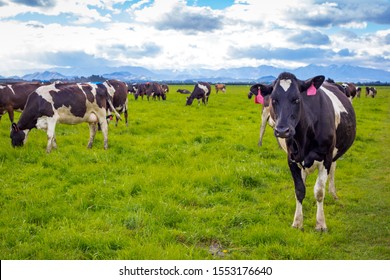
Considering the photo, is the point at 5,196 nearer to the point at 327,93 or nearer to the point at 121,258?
the point at 121,258

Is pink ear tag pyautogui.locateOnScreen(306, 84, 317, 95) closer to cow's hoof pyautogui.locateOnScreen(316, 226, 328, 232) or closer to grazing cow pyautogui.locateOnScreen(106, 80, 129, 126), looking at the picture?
cow's hoof pyautogui.locateOnScreen(316, 226, 328, 232)

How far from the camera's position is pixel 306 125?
614cm

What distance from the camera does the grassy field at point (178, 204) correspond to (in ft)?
18.7

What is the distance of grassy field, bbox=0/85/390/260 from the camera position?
5.69 m

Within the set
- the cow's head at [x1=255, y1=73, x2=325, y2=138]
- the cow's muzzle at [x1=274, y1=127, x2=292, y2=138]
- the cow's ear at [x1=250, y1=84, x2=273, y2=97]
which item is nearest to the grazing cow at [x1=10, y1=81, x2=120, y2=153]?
the cow's ear at [x1=250, y1=84, x2=273, y2=97]

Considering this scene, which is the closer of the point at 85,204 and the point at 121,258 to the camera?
the point at 121,258

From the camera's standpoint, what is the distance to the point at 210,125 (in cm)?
1902

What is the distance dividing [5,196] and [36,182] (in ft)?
3.51

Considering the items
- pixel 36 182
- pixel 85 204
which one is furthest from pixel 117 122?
pixel 85 204

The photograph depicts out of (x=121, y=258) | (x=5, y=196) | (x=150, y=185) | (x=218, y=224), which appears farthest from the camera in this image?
(x=150, y=185)

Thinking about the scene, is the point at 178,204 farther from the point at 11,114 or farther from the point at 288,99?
the point at 11,114

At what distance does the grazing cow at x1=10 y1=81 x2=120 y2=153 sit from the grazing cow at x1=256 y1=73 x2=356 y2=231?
7850mm

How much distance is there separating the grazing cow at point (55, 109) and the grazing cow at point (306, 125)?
7.85 m

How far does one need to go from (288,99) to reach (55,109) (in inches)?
345
